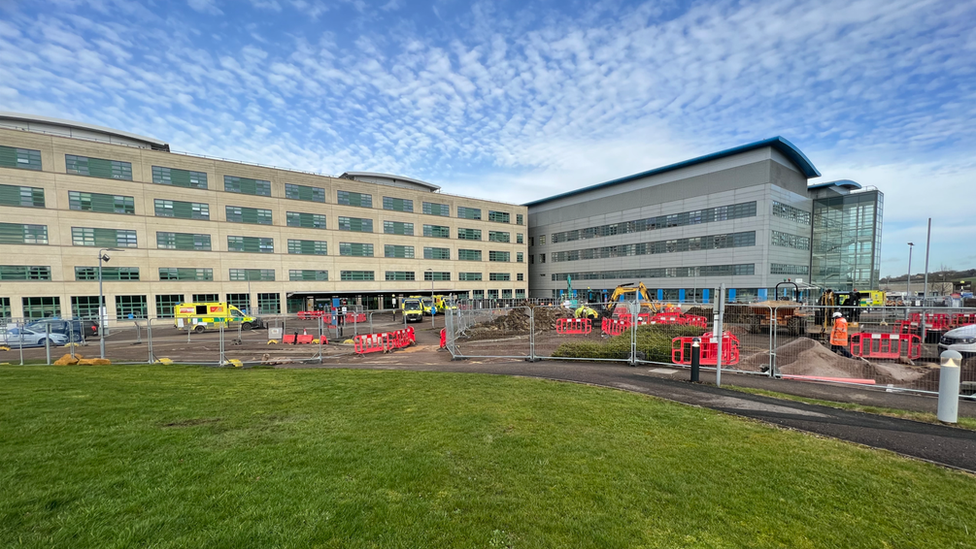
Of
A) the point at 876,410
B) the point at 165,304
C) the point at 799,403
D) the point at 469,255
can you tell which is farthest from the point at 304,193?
the point at 876,410

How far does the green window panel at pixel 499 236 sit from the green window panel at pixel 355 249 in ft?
72.5

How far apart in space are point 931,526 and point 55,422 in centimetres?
1215

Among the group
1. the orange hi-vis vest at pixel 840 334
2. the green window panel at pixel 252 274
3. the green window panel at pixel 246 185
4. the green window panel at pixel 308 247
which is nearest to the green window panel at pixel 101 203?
the green window panel at pixel 246 185

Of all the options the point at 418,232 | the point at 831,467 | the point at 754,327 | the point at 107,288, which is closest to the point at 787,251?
the point at 754,327

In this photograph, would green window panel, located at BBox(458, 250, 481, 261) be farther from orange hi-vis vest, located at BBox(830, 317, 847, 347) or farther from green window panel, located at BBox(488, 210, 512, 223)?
orange hi-vis vest, located at BBox(830, 317, 847, 347)

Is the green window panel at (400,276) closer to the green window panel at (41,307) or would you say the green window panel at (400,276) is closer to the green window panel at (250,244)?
the green window panel at (250,244)

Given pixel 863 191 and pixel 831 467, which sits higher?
pixel 863 191

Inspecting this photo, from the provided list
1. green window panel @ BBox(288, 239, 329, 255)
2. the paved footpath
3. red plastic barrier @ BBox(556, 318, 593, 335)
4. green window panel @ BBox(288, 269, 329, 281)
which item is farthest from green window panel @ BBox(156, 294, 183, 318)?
red plastic barrier @ BBox(556, 318, 593, 335)

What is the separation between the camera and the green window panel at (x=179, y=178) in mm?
43125

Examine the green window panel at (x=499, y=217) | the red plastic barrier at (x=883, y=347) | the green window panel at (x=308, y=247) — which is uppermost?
the green window panel at (x=499, y=217)

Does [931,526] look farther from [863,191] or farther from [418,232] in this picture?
[863,191]

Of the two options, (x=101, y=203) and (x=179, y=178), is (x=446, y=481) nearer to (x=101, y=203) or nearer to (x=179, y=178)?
(x=179, y=178)

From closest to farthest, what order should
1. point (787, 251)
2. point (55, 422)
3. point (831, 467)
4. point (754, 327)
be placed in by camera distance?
point (831, 467), point (55, 422), point (754, 327), point (787, 251)

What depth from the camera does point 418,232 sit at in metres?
60.3
